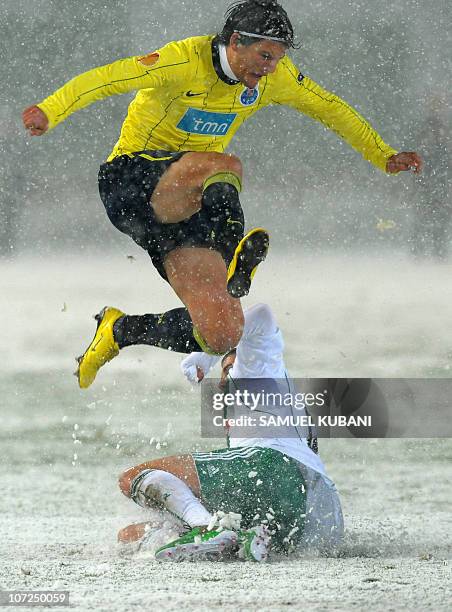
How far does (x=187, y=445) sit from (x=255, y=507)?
12.3 ft

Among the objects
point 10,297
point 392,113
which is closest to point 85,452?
point 10,297

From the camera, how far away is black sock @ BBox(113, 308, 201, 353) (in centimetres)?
405

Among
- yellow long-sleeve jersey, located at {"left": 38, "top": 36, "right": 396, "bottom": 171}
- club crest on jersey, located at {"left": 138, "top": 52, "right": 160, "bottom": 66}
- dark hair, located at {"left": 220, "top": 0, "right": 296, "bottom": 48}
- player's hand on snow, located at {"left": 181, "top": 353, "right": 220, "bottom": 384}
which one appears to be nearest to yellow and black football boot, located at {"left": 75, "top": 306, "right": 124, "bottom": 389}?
player's hand on snow, located at {"left": 181, "top": 353, "right": 220, "bottom": 384}

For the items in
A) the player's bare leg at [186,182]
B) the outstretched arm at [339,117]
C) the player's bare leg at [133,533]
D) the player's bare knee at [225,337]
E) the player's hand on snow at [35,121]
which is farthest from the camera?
the outstretched arm at [339,117]

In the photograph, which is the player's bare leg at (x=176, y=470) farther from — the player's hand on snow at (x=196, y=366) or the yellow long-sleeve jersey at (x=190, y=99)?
the yellow long-sleeve jersey at (x=190, y=99)

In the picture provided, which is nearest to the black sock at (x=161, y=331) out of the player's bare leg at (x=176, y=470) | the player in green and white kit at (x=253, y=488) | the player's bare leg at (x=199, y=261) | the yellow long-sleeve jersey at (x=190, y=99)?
the player's bare leg at (x=199, y=261)

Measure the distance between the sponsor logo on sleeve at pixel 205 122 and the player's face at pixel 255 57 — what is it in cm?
24

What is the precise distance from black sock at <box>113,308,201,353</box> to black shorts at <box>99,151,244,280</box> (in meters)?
0.25

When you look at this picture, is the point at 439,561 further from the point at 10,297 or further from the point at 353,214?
the point at 353,214

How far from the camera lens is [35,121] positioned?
3572mm

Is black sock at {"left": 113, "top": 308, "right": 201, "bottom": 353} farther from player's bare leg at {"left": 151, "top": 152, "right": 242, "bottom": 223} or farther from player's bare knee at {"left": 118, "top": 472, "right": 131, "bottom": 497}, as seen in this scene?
player's bare knee at {"left": 118, "top": 472, "right": 131, "bottom": 497}

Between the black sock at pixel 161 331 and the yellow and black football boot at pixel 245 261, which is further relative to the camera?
the black sock at pixel 161 331

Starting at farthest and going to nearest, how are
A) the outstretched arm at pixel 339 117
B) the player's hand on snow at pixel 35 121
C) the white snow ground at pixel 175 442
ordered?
1. the outstretched arm at pixel 339 117
2. the player's hand on snow at pixel 35 121
3. the white snow ground at pixel 175 442

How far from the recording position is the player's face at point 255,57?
12.6 feet
